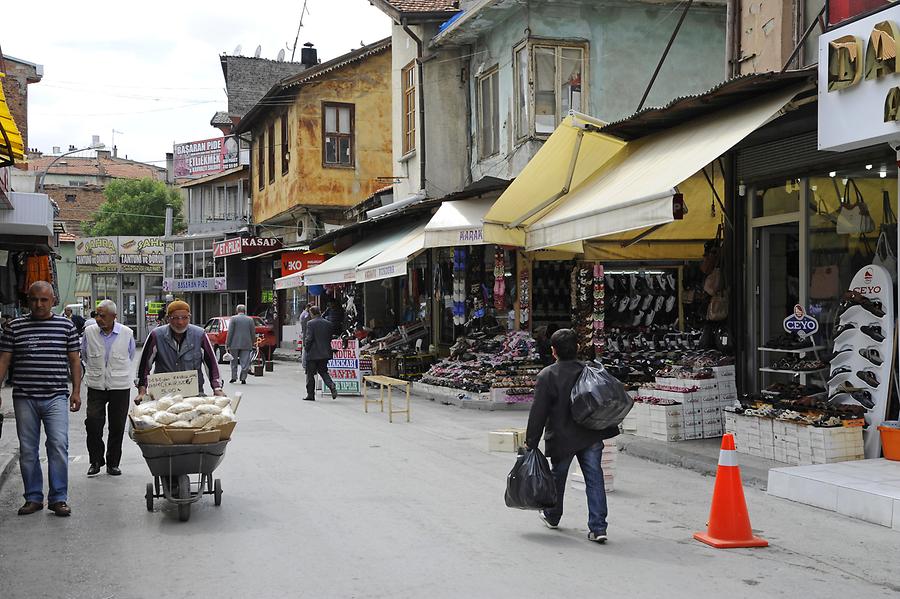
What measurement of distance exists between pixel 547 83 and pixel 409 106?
A: 703cm

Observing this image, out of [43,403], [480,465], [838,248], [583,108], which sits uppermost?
[583,108]

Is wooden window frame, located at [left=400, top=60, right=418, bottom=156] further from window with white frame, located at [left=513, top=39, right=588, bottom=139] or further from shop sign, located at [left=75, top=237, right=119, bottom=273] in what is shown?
shop sign, located at [left=75, top=237, right=119, bottom=273]

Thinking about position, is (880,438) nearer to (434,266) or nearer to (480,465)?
(480,465)

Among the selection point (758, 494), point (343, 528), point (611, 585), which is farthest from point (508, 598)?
point (758, 494)

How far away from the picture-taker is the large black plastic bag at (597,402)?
22.9 feet

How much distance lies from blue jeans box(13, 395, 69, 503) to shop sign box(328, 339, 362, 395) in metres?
11.4

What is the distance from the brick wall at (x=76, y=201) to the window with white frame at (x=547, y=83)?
224 feet

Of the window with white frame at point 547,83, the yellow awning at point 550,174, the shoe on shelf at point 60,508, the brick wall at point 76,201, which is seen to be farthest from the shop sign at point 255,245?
the brick wall at point 76,201

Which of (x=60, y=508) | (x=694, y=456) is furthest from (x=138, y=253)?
(x=60, y=508)

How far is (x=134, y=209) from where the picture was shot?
68750 millimetres

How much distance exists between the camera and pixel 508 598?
18.1 ft

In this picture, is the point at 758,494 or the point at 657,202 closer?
the point at 758,494

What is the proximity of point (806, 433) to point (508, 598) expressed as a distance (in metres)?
5.24

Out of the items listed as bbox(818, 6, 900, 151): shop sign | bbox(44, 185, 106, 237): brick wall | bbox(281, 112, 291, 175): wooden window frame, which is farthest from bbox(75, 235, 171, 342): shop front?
bbox(818, 6, 900, 151): shop sign
